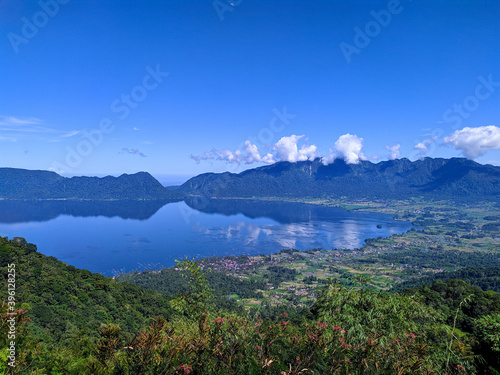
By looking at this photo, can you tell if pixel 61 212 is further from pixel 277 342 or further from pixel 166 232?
pixel 277 342

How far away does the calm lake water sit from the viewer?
73.9 meters

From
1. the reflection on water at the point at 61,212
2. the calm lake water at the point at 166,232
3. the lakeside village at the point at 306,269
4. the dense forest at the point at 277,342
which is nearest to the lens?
the dense forest at the point at 277,342

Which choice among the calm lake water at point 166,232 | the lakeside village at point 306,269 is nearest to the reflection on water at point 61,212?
the calm lake water at point 166,232

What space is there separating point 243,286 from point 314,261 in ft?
80.9

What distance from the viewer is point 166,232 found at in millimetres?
102312

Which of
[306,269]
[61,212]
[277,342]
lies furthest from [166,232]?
[277,342]

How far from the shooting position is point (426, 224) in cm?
12731

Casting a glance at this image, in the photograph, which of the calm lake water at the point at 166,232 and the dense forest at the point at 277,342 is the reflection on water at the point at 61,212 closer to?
the calm lake water at the point at 166,232

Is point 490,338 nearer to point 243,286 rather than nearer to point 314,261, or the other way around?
point 243,286

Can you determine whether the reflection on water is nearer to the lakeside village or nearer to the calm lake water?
the calm lake water

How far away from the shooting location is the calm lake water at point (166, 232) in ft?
243

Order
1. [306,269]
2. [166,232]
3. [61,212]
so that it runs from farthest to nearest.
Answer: [61,212]
[166,232]
[306,269]

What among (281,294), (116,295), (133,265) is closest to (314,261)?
(281,294)

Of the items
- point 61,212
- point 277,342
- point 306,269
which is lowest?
point 306,269
